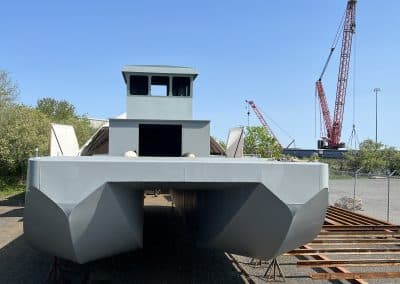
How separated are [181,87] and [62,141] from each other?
3267 mm

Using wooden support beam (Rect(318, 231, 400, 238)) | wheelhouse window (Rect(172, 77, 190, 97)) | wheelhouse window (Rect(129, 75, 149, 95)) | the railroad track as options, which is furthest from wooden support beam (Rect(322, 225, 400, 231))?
wheelhouse window (Rect(129, 75, 149, 95))

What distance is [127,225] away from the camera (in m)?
5.59

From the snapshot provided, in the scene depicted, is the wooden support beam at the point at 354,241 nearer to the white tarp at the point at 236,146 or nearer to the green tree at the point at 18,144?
the white tarp at the point at 236,146

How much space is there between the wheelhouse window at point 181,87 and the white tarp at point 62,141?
9.71 ft

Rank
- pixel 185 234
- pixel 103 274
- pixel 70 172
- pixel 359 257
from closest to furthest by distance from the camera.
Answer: pixel 70 172
pixel 103 274
pixel 359 257
pixel 185 234

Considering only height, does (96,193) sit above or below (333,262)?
above

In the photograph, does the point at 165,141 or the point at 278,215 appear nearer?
the point at 278,215

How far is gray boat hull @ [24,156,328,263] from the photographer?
5.05 meters

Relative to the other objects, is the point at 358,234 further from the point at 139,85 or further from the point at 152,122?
the point at 139,85

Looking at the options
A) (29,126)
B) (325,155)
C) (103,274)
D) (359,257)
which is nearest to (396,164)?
(325,155)

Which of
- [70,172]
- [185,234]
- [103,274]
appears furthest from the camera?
[185,234]

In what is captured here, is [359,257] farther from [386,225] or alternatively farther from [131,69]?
[131,69]

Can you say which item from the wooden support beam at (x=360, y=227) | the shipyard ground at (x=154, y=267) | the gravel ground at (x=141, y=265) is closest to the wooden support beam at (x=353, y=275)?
the shipyard ground at (x=154, y=267)

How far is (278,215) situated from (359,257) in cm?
425
